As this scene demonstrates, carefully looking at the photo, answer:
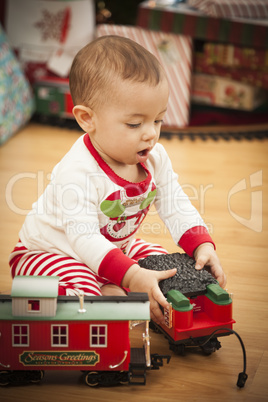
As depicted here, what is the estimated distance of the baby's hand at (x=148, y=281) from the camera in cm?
93

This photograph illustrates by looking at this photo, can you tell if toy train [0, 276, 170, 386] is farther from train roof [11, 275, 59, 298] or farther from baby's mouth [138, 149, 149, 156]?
baby's mouth [138, 149, 149, 156]

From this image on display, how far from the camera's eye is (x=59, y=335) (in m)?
0.85

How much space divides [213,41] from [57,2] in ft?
1.93

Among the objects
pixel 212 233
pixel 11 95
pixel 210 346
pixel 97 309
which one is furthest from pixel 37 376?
pixel 11 95

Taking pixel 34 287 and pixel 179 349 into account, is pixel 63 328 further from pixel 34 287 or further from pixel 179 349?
pixel 179 349

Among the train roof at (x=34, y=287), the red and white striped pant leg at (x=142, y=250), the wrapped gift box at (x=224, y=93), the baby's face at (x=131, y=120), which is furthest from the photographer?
the wrapped gift box at (x=224, y=93)

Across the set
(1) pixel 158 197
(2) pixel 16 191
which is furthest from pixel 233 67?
(1) pixel 158 197

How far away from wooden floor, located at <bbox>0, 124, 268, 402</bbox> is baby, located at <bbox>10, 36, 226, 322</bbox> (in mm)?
118

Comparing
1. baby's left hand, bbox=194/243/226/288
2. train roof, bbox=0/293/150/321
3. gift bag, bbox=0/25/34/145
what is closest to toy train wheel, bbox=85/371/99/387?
train roof, bbox=0/293/150/321

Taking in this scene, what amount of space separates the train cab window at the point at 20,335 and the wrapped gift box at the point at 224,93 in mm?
1538

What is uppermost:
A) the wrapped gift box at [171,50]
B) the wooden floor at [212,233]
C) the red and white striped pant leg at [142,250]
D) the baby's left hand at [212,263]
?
the wrapped gift box at [171,50]

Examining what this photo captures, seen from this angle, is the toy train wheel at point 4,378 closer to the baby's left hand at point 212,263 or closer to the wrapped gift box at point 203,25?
the baby's left hand at point 212,263

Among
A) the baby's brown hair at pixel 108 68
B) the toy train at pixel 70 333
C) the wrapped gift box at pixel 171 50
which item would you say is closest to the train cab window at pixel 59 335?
the toy train at pixel 70 333

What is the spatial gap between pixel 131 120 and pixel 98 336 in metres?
0.34
